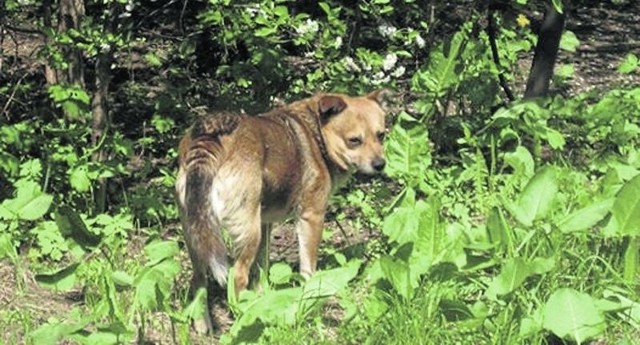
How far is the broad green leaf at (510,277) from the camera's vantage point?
494cm

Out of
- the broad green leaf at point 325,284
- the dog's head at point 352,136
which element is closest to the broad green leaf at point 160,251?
the broad green leaf at point 325,284

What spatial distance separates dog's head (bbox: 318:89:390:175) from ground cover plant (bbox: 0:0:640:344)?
15cm

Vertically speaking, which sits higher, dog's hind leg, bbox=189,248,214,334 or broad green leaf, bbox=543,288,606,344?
broad green leaf, bbox=543,288,606,344

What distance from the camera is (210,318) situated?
245 inches

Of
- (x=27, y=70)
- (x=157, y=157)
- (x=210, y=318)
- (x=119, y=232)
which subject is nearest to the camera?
(x=210, y=318)

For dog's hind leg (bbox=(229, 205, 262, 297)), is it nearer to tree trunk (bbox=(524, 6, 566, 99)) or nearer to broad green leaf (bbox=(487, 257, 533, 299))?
broad green leaf (bbox=(487, 257, 533, 299))

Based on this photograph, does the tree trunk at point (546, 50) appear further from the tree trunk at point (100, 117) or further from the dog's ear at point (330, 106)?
the tree trunk at point (100, 117)

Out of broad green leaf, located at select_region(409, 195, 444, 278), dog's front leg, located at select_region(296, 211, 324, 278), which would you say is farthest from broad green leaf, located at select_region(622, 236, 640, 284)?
dog's front leg, located at select_region(296, 211, 324, 278)

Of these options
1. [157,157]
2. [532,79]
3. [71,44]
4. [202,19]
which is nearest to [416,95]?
[532,79]

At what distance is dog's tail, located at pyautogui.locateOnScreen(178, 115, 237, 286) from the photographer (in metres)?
5.66

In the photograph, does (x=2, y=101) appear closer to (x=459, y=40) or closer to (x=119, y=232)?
(x=119, y=232)

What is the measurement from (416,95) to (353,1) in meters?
1.87

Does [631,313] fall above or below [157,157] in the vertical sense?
above

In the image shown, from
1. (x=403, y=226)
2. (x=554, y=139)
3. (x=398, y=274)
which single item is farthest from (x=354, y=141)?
(x=398, y=274)
